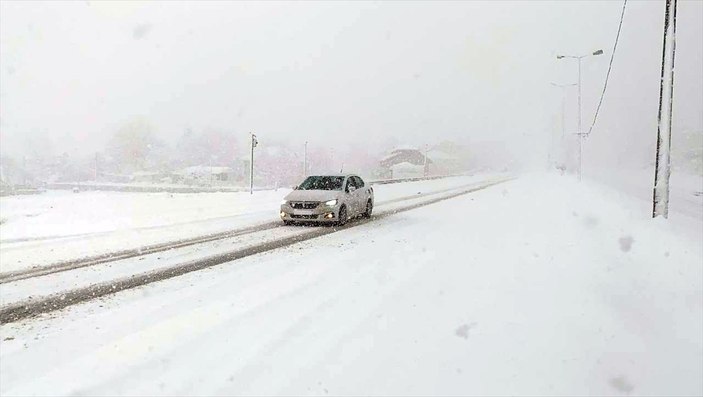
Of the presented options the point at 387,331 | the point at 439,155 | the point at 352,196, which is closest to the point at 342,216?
the point at 352,196

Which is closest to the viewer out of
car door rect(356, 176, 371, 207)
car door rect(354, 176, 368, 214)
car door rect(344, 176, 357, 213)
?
car door rect(344, 176, 357, 213)

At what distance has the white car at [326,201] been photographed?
13227mm

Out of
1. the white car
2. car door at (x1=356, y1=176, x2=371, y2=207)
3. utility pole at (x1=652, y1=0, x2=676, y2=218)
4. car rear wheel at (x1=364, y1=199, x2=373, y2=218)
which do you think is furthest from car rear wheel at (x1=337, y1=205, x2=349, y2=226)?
utility pole at (x1=652, y1=0, x2=676, y2=218)

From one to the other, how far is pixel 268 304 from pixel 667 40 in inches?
478

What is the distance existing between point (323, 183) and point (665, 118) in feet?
31.1

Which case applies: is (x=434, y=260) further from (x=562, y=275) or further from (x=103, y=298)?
(x=103, y=298)

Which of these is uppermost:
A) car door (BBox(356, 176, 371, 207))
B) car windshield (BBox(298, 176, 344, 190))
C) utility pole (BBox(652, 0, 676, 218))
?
utility pole (BBox(652, 0, 676, 218))

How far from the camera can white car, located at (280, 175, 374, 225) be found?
43.4 ft

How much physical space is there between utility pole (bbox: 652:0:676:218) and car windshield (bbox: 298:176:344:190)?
27.8ft

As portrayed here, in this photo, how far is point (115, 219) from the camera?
1470 centimetres

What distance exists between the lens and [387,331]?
14.4 ft

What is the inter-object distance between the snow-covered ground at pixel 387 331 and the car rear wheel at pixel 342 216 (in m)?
5.32

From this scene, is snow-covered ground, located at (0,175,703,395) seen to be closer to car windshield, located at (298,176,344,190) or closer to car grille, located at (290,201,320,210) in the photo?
car grille, located at (290,201,320,210)

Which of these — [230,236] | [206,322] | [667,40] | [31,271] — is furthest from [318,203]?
[667,40]
